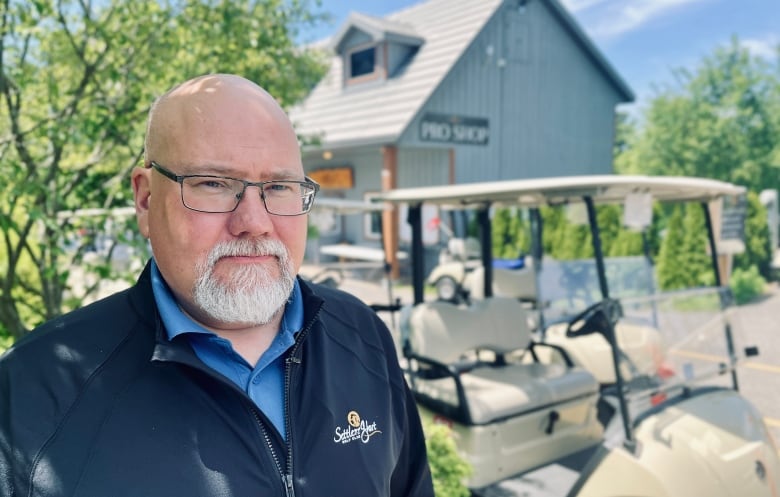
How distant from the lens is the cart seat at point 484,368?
354cm

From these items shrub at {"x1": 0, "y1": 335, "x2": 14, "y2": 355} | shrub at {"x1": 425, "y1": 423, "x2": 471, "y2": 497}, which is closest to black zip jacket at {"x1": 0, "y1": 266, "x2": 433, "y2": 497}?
shrub at {"x1": 425, "y1": 423, "x2": 471, "y2": 497}

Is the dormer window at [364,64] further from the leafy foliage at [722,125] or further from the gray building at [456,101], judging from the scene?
the leafy foliage at [722,125]

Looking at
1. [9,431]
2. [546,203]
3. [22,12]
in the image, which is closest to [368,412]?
[9,431]

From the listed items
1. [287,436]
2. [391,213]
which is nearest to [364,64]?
[391,213]

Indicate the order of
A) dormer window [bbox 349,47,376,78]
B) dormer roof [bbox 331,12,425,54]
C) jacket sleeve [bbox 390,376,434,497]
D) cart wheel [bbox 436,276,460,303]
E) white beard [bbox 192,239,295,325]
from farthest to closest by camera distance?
1. dormer window [bbox 349,47,376,78]
2. dormer roof [bbox 331,12,425,54]
3. cart wheel [bbox 436,276,460,303]
4. jacket sleeve [bbox 390,376,434,497]
5. white beard [bbox 192,239,295,325]

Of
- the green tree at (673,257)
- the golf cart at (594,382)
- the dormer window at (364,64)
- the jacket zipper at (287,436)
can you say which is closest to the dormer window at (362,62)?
the dormer window at (364,64)

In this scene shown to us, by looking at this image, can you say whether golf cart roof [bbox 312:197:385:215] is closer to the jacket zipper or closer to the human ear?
the human ear

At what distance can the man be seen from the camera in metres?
1.14

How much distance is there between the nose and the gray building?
11896 mm

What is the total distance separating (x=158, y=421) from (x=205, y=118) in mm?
694

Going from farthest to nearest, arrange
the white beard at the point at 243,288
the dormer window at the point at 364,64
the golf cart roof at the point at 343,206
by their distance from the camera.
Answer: the dormer window at the point at 364,64 < the golf cart roof at the point at 343,206 < the white beard at the point at 243,288

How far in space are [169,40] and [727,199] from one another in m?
3.65

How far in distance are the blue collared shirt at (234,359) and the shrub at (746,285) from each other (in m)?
11.8

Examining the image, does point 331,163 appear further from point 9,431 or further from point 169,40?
point 9,431
